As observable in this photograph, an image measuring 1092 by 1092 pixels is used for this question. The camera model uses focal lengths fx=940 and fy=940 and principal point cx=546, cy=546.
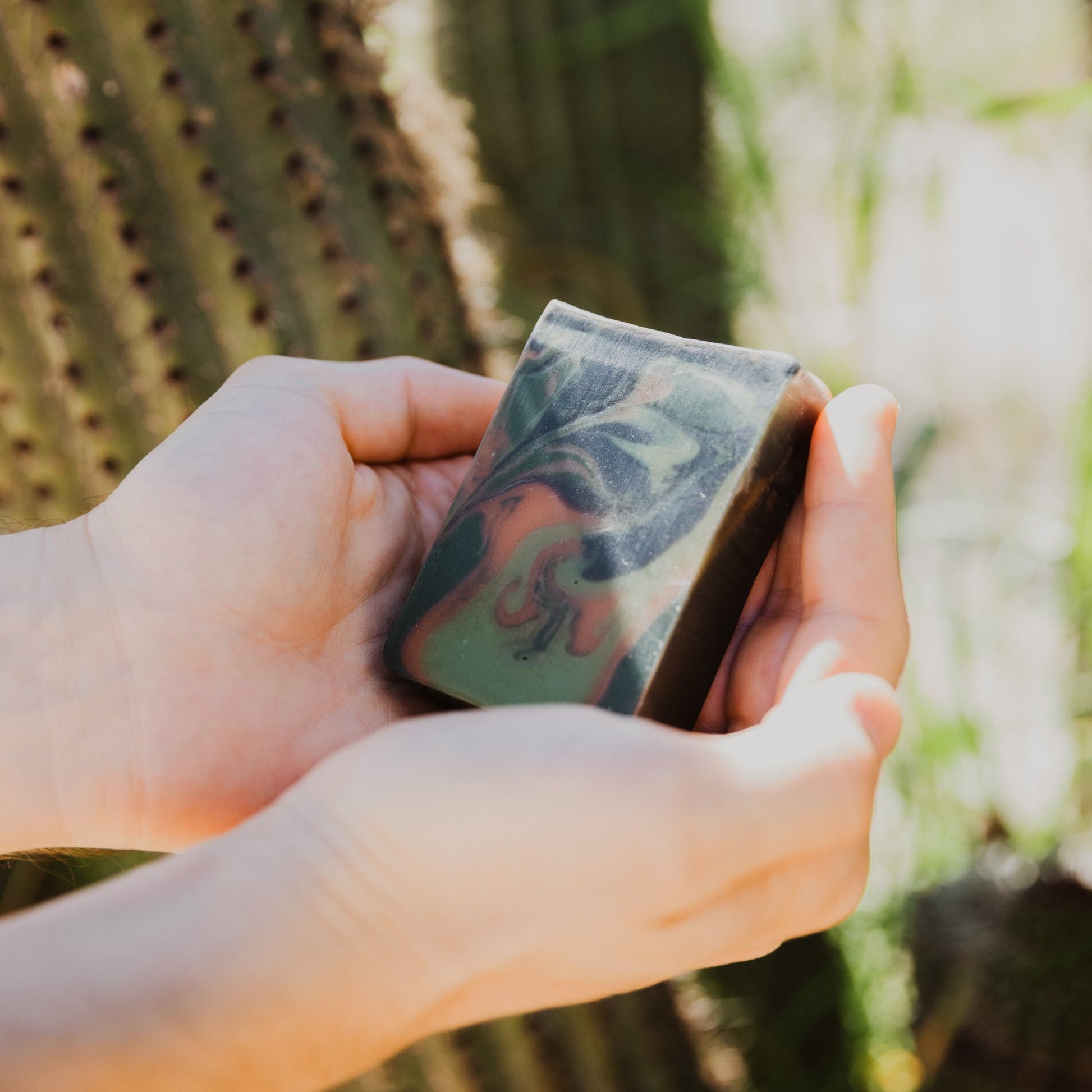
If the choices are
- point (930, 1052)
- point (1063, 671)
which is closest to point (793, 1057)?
point (930, 1052)

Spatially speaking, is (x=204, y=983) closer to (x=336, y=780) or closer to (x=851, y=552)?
(x=336, y=780)

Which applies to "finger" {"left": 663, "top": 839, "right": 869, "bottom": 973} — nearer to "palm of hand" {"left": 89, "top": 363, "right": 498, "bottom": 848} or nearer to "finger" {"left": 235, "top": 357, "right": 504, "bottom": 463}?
"palm of hand" {"left": 89, "top": 363, "right": 498, "bottom": 848}

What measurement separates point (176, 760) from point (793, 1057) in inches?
35.1

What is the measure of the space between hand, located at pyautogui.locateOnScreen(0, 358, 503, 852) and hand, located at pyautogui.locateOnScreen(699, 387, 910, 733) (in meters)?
0.26

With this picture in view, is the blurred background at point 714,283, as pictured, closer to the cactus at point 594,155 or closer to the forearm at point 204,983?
the cactus at point 594,155

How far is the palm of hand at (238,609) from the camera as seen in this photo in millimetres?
638

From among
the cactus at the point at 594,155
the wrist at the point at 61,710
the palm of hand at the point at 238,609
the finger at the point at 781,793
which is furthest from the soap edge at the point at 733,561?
the cactus at the point at 594,155

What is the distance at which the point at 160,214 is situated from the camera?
0.78m

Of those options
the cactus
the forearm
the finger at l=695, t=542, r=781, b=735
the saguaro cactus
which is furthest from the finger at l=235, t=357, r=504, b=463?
the cactus

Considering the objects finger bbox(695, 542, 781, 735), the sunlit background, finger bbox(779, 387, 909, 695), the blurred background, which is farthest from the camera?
the sunlit background

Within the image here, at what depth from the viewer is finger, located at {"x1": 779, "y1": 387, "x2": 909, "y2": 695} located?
0.57 meters

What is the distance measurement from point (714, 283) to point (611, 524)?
79 centimetres

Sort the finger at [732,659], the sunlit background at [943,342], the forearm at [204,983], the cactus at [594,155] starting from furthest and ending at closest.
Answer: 1. the cactus at [594,155]
2. the sunlit background at [943,342]
3. the finger at [732,659]
4. the forearm at [204,983]

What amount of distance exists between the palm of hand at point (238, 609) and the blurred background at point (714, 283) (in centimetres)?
16
